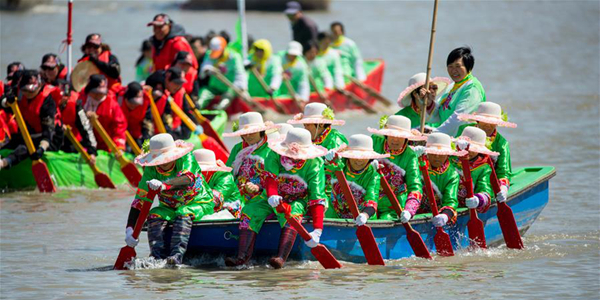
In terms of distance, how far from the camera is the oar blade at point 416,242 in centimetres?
1059

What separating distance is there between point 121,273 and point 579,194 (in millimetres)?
6570

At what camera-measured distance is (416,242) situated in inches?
420

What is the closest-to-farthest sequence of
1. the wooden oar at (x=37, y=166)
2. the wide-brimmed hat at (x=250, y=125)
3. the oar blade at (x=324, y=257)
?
the oar blade at (x=324, y=257), the wide-brimmed hat at (x=250, y=125), the wooden oar at (x=37, y=166)

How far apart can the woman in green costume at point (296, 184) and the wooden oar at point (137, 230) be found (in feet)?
3.02

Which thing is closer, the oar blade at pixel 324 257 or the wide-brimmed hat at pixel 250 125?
the oar blade at pixel 324 257

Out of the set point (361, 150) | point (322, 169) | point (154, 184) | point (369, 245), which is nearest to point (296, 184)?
point (322, 169)

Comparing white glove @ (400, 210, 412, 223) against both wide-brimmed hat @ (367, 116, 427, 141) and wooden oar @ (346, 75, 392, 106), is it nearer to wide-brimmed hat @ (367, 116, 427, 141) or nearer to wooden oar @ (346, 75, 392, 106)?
wide-brimmed hat @ (367, 116, 427, 141)

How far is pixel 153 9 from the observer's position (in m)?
46.4

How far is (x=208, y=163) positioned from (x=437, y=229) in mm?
2023

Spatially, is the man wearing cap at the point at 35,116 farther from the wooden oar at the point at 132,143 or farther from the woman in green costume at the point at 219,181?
the woman in green costume at the point at 219,181

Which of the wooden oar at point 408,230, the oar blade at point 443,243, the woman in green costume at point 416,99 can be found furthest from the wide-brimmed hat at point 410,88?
the oar blade at point 443,243

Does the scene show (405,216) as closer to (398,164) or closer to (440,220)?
(440,220)

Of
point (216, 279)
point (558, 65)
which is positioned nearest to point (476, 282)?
point (216, 279)

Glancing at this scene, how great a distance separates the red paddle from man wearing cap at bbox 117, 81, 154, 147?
5.53m
